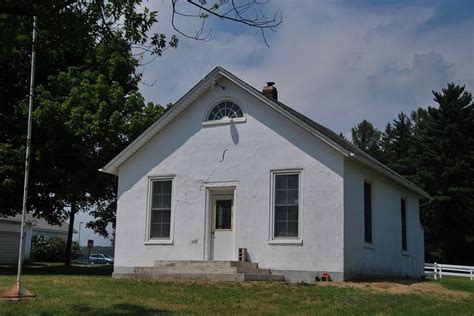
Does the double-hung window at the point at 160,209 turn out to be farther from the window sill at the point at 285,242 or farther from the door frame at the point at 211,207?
the window sill at the point at 285,242

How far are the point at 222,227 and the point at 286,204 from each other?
93.8 inches

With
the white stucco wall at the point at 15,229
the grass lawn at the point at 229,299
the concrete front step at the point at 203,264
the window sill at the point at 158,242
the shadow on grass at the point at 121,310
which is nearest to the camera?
the shadow on grass at the point at 121,310

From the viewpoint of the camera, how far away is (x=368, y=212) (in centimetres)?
2002

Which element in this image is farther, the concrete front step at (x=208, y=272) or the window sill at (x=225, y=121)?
the window sill at (x=225, y=121)

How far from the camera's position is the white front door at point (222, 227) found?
19.4 meters

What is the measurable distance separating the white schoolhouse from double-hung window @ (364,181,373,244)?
0.06 m

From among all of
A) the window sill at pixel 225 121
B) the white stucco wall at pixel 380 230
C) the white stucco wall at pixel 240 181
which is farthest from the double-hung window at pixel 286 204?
the window sill at pixel 225 121

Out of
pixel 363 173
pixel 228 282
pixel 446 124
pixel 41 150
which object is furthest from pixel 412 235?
pixel 446 124

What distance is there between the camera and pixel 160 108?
29.0m

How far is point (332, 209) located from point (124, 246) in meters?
7.54

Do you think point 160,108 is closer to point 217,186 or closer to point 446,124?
point 217,186

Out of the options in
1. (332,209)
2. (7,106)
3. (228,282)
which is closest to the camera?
(228,282)

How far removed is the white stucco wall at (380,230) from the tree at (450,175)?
2298cm

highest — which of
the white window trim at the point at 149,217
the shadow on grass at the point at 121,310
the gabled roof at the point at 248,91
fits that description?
the gabled roof at the point at 248,91
